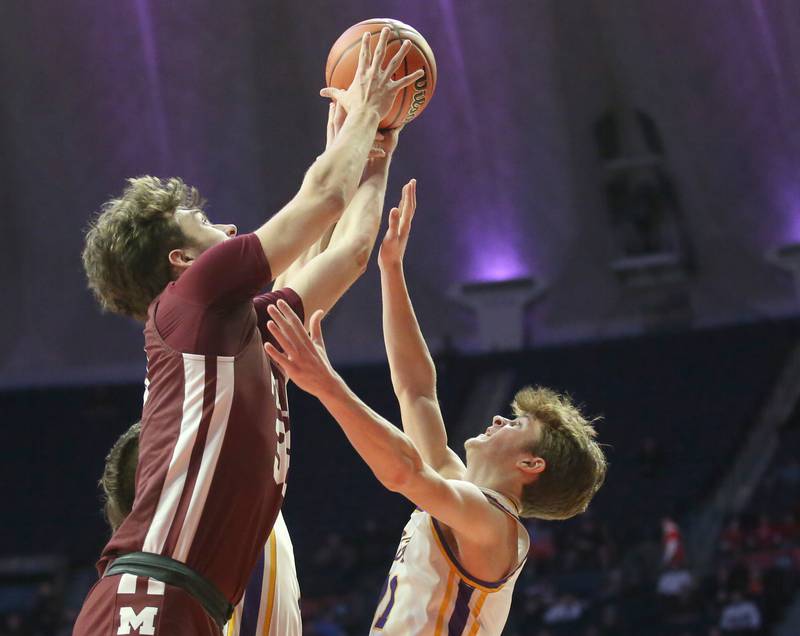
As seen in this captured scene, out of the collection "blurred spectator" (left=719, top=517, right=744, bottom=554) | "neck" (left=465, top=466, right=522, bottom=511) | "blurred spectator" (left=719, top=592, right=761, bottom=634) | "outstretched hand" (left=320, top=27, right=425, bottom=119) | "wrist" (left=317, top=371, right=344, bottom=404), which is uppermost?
"outstretched hand" (left=320, top=27, right=425, bottom=119)

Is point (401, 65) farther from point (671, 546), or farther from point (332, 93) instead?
point (671, 546)

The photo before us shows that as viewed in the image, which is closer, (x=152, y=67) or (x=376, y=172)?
(x=376, y=172)

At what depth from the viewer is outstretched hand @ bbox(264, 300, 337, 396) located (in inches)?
104

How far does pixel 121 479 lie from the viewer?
127 inches

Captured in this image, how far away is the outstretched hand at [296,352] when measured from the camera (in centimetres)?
263

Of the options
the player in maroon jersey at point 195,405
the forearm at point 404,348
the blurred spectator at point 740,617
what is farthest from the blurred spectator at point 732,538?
the player in maroon jersey at point 195,405

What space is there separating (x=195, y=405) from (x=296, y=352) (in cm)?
28

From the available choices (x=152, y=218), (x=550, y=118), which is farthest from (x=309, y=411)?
(x=152, y=218)

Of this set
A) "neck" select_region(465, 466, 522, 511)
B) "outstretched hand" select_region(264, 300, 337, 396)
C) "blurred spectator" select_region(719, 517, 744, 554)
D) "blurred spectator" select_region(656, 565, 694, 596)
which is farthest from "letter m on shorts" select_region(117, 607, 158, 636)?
"blurred spectator" select_region(719, 517, 744, 554)

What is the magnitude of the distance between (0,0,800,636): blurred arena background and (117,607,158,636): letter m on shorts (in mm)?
12718

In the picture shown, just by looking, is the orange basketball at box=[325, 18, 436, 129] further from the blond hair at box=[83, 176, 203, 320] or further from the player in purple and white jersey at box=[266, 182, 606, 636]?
the blond hair at box=[83, 176, 203, 320]

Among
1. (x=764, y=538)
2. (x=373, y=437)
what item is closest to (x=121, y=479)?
(x=373, y=437)

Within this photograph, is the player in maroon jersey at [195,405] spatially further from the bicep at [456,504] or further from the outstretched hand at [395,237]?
the outstretched hand at [395,237]

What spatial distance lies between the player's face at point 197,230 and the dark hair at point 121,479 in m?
0.70
